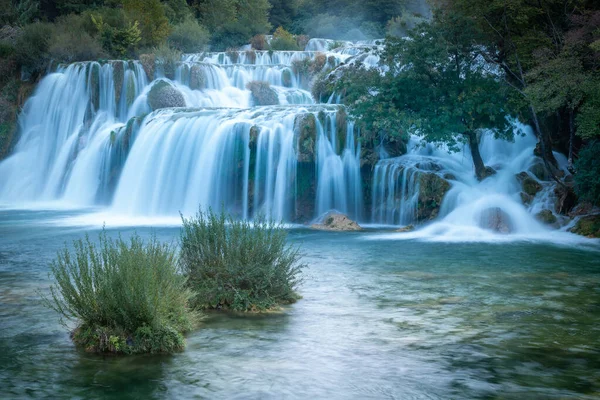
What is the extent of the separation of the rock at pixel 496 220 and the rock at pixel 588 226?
152 centimetres

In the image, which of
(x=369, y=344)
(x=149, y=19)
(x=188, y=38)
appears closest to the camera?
(x=369, y=344)

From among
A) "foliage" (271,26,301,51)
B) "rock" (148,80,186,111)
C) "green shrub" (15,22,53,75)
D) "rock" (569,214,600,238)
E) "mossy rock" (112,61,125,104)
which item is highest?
"foliage" (271,26,301,51)

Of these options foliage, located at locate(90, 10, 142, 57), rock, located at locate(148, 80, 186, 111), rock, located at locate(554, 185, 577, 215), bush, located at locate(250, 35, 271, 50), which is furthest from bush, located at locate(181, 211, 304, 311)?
bush, located at locate(250, 35, 271, 50)

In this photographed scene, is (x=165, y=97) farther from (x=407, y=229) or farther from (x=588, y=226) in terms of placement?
(x=588, y=226)

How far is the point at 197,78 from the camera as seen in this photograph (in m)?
31.8

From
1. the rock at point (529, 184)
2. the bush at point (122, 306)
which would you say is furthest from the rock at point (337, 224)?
the bush at point (122, 306)

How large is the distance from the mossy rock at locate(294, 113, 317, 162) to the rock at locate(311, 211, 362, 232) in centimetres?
235

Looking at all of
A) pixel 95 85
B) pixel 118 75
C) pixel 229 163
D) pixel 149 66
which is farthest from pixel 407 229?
pixel 95 85

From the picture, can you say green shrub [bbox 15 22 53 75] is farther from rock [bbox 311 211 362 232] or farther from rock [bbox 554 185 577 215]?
rock [bbox 554 185 577 215]

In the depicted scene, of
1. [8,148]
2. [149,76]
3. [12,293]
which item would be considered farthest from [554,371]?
[8,148]

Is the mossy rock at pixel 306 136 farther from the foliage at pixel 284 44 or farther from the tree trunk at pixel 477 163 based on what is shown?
the foliage at pixel 284 44

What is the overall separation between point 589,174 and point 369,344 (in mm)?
10802

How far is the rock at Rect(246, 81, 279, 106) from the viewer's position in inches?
1220

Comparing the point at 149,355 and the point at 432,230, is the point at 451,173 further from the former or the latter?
the point at 149,355
